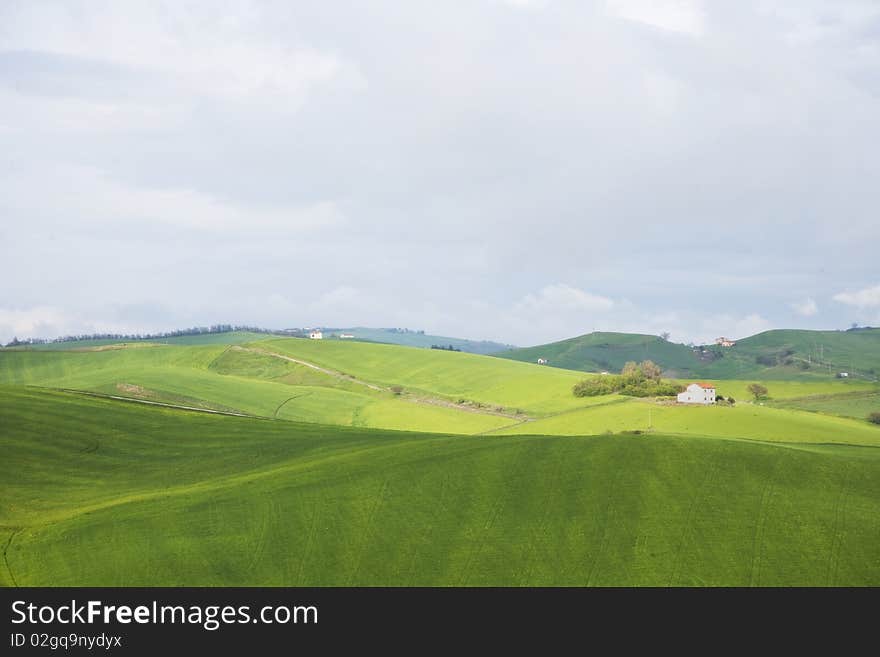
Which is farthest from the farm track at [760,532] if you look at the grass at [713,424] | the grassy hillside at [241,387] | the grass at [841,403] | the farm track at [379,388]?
the grass at [841,403]

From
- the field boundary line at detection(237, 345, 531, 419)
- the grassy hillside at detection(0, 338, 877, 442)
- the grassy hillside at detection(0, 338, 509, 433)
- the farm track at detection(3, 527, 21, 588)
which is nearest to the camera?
the farm track at detection(3, 527, 21, 588)

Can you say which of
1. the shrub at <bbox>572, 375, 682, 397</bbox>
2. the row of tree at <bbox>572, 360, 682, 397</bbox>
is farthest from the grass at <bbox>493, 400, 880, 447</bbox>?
the row of tree at <bbox>572, 360, 682, 397</bbox>

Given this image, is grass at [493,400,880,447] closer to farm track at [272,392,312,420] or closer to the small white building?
the small white building

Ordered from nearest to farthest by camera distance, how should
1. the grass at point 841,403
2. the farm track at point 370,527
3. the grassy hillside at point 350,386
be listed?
the farm track at point 370,527
the grassy hillside at point 350,386
the grass at point 841,403

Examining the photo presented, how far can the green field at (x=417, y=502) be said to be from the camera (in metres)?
46.2

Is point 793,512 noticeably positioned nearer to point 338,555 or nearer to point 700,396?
point 338,555

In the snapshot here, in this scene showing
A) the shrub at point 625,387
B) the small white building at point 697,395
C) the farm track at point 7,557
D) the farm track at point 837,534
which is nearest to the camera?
the farm track at point 7,557

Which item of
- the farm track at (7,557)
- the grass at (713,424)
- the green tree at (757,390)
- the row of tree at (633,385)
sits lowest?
the farm track at (7,557)

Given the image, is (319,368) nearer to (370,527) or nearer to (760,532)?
(370,527)

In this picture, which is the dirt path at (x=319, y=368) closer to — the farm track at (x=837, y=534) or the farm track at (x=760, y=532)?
the farm track at (x=760, y=532)

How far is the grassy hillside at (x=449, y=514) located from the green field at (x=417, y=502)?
163 millimetres

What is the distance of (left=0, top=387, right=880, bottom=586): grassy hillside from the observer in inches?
1810

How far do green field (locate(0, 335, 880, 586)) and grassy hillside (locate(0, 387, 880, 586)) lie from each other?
0.54ft

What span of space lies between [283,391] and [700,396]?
6943 cm
